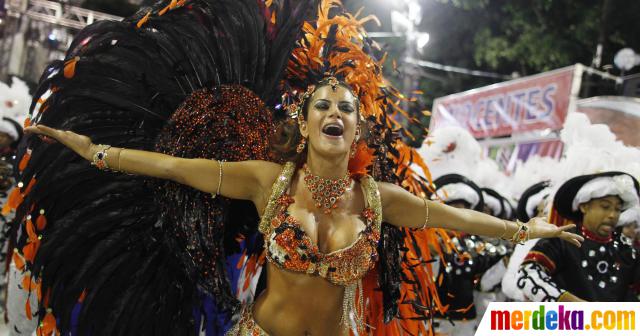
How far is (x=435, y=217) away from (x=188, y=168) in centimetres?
116

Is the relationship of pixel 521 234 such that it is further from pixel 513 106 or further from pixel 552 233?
pixel 513 106

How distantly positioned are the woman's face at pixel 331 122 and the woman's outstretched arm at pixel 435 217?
0.33m

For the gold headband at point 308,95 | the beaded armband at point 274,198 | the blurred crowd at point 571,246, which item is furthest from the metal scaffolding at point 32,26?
the beaded armband at point 274,198

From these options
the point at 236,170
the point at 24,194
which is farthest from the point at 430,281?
the point at 24,194

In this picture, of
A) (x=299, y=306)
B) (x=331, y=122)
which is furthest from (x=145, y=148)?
(x=299, y=306)

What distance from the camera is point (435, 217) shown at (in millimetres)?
2672

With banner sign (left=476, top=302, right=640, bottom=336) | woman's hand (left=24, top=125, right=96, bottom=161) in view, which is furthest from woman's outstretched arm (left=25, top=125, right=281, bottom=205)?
banner sign (left=476, top=302, right=640, bottom=336)

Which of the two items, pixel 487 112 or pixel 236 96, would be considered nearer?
pixel 236 96

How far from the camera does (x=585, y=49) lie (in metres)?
13.5

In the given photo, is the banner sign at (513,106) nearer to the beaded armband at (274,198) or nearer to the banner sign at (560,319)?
the banner sign at (560,319)

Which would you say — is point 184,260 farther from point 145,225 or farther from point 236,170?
point 236,170

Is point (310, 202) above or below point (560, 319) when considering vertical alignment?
above

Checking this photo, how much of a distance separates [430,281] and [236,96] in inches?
57.4

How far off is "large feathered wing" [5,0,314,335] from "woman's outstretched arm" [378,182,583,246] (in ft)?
2.39
